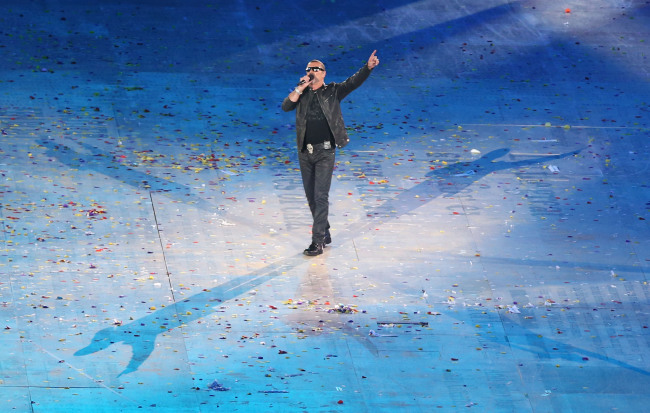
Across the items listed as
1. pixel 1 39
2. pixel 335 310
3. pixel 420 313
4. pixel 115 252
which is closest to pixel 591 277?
pixel 420 313

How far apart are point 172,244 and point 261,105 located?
11.8 ft

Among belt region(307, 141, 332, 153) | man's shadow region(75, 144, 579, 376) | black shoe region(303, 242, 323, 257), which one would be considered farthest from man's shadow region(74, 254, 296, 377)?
belt region(307, 141, 332, 153)

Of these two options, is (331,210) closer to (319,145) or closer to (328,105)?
(319,145)

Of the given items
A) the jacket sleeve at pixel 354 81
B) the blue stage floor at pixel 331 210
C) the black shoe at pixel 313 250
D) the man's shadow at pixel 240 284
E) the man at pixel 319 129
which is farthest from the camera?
the black shoe at pixel 313 250

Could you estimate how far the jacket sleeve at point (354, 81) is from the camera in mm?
10312

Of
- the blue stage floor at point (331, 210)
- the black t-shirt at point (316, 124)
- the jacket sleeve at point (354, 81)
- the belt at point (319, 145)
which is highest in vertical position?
the jacket sleeve at point (354, 81)

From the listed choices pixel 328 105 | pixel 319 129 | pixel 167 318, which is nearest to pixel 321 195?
pixel 319 129

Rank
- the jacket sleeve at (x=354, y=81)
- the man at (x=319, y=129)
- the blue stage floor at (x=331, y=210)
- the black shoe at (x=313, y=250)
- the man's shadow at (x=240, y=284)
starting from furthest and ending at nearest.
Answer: the black shoe at (x=313, y=250), the man at (x=319, y=129), the jacket sleeve at (x=354, y=81), the man's shadow at (x=240, y=284), the blue stage floor at (x=331, y=210)

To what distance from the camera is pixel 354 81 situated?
34.2 feet

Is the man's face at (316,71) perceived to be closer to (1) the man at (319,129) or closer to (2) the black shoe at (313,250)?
(1) the man at (319,129)

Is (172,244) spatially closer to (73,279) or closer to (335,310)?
(73,279)

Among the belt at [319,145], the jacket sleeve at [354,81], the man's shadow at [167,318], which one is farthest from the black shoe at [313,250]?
the jacket sleeve at [354,81]

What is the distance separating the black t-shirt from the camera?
34.4 ft

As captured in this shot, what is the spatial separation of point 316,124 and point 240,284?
1.55 m
